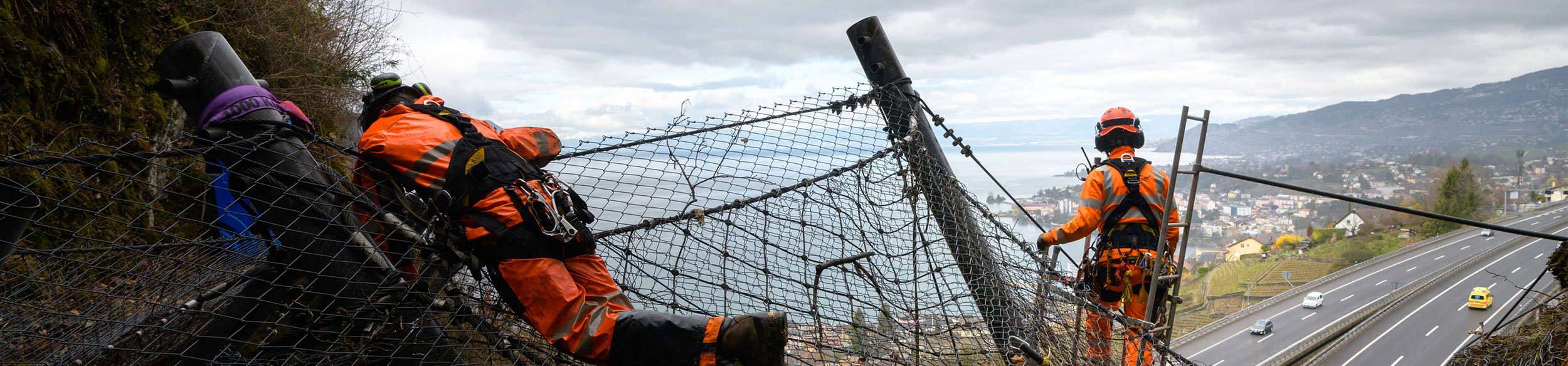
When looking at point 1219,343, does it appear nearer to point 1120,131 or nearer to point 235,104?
point 1120,131

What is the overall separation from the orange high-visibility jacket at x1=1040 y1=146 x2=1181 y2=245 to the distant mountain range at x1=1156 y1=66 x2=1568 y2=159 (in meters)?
79.1

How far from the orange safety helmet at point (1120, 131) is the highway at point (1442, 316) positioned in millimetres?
18239

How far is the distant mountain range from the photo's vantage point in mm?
79375

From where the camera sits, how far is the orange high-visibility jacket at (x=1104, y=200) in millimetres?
3785

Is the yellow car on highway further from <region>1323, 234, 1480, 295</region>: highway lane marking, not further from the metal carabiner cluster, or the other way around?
the metal carabiner cluster

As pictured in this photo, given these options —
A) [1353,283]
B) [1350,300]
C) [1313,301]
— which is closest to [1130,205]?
[1313,301]

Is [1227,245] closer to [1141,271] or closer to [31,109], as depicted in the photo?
[1141,271]

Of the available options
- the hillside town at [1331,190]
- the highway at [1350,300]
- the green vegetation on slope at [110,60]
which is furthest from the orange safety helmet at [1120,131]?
the hillside town at [1331,190]

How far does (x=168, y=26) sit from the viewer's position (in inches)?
242

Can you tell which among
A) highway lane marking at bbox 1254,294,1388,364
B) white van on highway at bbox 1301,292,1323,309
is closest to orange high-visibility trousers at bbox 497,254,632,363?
highway lane marking at bbox 1254,294,1388,364

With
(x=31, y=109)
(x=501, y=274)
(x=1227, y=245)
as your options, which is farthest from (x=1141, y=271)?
(x=1227, y=245)

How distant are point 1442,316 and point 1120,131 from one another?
24.9 meters

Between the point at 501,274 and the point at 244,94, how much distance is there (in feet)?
4.29

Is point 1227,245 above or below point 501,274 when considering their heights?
below
